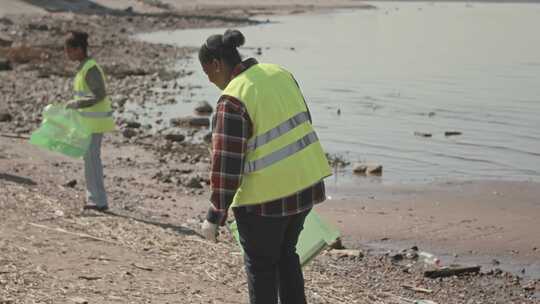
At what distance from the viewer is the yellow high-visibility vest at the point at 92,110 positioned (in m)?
10.1

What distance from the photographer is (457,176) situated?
16.1m

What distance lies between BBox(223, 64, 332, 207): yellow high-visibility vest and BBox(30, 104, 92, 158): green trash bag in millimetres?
4913

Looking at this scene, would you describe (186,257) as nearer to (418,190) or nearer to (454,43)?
(418,190)

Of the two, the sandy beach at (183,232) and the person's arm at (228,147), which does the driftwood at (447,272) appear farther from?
the person's arm at (228,147)

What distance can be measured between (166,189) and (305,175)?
7.88 meters

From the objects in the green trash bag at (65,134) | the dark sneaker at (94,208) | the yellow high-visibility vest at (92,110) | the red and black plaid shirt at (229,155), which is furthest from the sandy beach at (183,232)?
the red and black plaid shirt at (229,155)

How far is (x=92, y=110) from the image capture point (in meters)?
10.2

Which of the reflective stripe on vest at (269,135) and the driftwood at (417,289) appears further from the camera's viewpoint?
the driftwood at (417,289)

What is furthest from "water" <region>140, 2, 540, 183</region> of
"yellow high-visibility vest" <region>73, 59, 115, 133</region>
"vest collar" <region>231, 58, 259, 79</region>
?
"vest collar" <region>231, 58, 259, 79</region>

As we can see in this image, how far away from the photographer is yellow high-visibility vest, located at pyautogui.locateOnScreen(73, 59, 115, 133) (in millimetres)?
10086

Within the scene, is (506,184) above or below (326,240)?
below

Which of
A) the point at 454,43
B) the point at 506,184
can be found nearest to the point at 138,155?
the point at 506,184

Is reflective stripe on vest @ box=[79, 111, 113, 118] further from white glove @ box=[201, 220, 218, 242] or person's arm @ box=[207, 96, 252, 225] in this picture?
person's arm @ box=[207, 96, 252, 225]

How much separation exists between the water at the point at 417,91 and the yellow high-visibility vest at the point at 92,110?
245 inches
